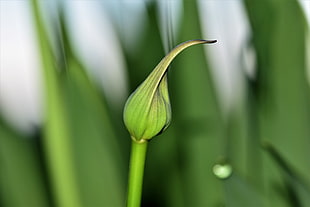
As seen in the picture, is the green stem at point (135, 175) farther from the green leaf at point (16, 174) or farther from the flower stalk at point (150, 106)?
the green leaf at point (16, 174)

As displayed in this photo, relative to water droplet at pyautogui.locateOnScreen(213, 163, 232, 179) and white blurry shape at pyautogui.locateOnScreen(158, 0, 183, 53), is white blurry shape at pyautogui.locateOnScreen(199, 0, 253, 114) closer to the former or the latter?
white blurry shape at pyautogui.locateOnScreen(158, 0, 183, 53)

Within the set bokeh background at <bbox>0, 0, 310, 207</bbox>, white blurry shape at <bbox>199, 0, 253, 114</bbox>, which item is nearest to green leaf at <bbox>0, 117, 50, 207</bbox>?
bokeh background at <bbox>0, 0, 310, 207</bbox>

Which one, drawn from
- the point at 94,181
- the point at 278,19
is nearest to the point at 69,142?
the point at 94,181

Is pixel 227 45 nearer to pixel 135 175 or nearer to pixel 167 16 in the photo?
pixel 167 16

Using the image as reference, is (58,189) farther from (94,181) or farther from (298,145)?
(298,145)

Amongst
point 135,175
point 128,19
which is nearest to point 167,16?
point 128,19

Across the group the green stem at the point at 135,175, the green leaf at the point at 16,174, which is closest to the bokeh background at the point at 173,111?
the green leaf at the point at 16,174
